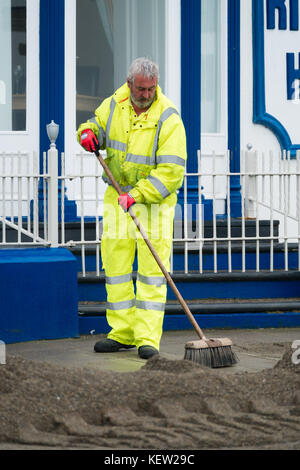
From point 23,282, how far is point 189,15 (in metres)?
3.98

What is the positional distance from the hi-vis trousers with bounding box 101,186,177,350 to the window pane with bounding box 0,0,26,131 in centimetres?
339

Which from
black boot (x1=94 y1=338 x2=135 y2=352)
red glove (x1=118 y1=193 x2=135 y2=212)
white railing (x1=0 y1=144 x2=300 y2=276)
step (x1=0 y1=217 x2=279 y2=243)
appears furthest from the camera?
step (x1=0 y1=217 x2=279 y2=243)

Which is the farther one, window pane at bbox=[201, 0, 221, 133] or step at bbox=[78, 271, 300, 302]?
window pane at bbox=[201, 0, 221, 133]

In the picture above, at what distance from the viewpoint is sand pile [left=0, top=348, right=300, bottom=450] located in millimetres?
4305

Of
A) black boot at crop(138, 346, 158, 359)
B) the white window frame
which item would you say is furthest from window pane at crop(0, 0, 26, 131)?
black boot at crop(138, 346, 158, 359)

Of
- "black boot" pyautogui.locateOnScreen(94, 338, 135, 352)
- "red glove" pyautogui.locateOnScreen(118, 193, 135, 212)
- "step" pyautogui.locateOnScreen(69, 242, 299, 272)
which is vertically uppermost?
"red glove" pyautogui.locateOnScreen(118, 193, 135, 212)

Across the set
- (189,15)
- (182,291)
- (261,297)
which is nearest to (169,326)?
(182,291)

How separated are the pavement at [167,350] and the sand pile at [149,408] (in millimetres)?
889

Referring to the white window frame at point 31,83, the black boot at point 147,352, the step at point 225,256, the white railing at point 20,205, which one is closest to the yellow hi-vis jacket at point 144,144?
the black boot at point 147,352

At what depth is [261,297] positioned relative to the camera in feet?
28.9

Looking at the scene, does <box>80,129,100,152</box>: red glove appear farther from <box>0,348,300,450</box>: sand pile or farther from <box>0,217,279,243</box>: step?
<box>0,217,279,243</box>: step

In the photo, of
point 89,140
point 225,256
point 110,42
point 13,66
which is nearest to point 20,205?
point 89,140

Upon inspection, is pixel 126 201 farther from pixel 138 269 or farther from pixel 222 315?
pixel 222 315
